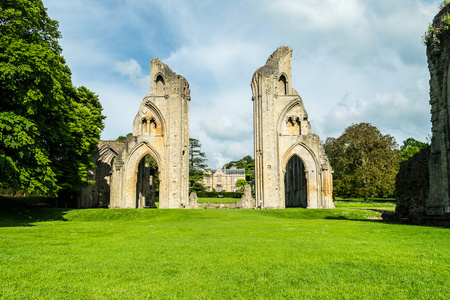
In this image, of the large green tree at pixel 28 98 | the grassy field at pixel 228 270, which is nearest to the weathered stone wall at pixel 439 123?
the grassy field at pixel 228 270

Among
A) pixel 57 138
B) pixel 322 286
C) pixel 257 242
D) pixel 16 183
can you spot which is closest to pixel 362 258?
pixel 322 286

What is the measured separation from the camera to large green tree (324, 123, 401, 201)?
43094 mm

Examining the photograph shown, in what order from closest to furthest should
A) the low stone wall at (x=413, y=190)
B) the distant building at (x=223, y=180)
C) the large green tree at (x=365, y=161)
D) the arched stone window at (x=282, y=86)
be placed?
the low stone wall at (x=413, y=190) < the arched stone window at (x=282, y=86) < the large green tree at (x=365, y=161) < the distant building at (x=223, y=180)

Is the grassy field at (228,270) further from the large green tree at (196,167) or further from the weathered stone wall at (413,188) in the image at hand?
the large green tree at (196,167)

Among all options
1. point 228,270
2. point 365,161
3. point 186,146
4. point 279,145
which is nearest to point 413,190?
point 228,270

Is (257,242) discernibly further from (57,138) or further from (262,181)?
(262,181)

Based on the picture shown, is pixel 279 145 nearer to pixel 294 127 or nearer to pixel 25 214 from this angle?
pixel 294 127

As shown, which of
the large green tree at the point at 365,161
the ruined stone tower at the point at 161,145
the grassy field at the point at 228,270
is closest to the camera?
the grassy field at the point at 228,270

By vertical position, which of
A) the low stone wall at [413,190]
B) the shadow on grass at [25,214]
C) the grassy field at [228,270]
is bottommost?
the shadow on grass at [25,214]

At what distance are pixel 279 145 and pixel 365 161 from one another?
63.1 feet

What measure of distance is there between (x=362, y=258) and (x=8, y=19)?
18.6 meters

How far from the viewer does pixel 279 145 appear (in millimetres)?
31703

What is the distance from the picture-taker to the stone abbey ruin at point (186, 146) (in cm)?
3088

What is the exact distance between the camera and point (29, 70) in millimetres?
14352
